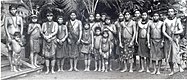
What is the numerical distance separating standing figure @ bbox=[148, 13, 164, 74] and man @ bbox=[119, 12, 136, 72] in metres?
0.48

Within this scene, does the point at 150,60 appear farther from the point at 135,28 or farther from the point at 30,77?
the point at 30,77

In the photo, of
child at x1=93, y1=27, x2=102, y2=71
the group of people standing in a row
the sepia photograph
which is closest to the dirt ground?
the sepia photograph

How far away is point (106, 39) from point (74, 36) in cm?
92

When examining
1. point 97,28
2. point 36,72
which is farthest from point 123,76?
point 36,72

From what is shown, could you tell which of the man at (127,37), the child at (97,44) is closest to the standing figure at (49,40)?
the child at (97,44)

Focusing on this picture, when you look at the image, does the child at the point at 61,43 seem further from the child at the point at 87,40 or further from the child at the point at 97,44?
the child at the point at 97,44

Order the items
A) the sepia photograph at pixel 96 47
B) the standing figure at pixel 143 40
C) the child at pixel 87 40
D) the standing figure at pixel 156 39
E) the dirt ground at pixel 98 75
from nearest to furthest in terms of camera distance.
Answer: the dirt ground at pixel 98 75 → the sepia photograph at pixel 96 47 → the standing figure at pixel 156 39 → the standing figure at pixel 143 40 → the child at pixel 87 40

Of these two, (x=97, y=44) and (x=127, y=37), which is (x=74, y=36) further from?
(x=127, y=37)

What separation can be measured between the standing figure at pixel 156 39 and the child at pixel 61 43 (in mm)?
2372

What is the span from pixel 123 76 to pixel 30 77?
2448 mm

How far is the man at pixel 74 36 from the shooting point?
27.6 feet

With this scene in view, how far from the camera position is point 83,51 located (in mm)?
8445

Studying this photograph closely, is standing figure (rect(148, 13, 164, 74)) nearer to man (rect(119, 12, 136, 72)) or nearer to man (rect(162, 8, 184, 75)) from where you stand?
man (rect(162, 8, 184, 75))

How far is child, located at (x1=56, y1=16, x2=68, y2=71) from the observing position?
8.34 metres
